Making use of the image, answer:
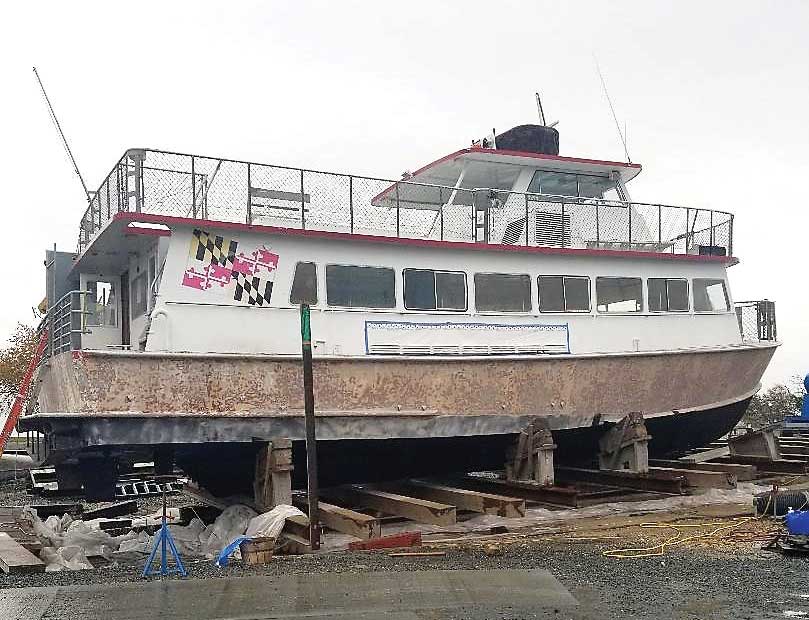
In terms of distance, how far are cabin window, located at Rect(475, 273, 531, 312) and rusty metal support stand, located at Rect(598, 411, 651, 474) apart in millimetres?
2412

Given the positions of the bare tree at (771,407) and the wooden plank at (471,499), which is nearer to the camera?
the wooden plank at (471,499)

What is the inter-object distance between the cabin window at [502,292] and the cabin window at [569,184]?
2206mm

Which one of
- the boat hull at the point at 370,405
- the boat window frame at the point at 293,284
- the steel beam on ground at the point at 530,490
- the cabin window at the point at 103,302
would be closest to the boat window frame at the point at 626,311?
the boat hull at the point at 370,405

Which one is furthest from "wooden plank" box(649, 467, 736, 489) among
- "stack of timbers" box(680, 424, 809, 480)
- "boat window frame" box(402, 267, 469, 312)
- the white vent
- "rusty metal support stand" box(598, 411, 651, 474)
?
"boat window frame" box(402, 267, 469, 312)

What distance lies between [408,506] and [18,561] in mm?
4255

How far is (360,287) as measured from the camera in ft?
36.7

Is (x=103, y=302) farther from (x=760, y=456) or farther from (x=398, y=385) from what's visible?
(x=760, y=456)

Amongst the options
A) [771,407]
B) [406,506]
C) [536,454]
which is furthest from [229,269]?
[771,407]

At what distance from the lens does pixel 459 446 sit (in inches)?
470

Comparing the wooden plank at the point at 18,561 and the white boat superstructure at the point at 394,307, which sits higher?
the white boat superstructure at the point at 394,307

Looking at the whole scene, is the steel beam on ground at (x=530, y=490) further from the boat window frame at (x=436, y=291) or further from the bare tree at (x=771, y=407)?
the bare tree at (x=771, y=407)

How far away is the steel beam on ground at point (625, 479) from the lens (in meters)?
11.8

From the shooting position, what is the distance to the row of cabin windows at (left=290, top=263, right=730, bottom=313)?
11.0 m

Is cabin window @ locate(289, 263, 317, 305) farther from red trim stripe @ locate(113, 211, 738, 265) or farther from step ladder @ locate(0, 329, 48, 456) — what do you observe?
step ladder @ locate(0, 329, 48, 456)
